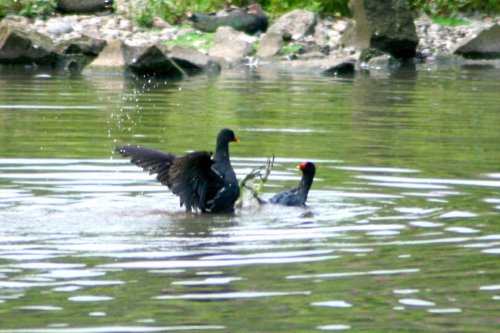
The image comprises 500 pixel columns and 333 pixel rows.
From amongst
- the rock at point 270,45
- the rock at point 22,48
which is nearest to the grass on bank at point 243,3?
the rock at point 270,45

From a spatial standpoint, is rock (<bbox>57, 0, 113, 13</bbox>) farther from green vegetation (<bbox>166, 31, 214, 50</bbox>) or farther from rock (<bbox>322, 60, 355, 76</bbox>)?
rock (<bbox>322, 60, 355, 76</bbox>)

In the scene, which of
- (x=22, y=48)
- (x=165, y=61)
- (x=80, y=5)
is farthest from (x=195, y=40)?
(x=165, y=61)

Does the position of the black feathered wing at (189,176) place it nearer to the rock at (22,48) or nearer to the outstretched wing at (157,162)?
the outstretched wing at (157,162)

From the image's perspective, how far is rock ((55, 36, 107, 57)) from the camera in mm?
29000

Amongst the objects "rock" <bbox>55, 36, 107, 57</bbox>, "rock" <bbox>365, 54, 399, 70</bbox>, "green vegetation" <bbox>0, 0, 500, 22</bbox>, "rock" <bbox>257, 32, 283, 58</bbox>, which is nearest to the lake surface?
"rock" <bbox>55, 36, 107, 57</bbox>

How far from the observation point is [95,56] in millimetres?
28984

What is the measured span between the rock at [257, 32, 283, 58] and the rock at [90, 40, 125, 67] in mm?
3747

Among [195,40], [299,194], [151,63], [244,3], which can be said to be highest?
[244,3]

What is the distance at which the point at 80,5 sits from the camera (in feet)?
107

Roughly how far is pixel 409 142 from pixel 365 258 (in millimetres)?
6993

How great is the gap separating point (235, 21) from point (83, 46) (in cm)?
405

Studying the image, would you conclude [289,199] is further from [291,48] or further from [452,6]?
[452,6]

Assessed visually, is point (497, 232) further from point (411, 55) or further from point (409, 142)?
point (411, 55)

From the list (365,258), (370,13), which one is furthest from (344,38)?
(365,258)
